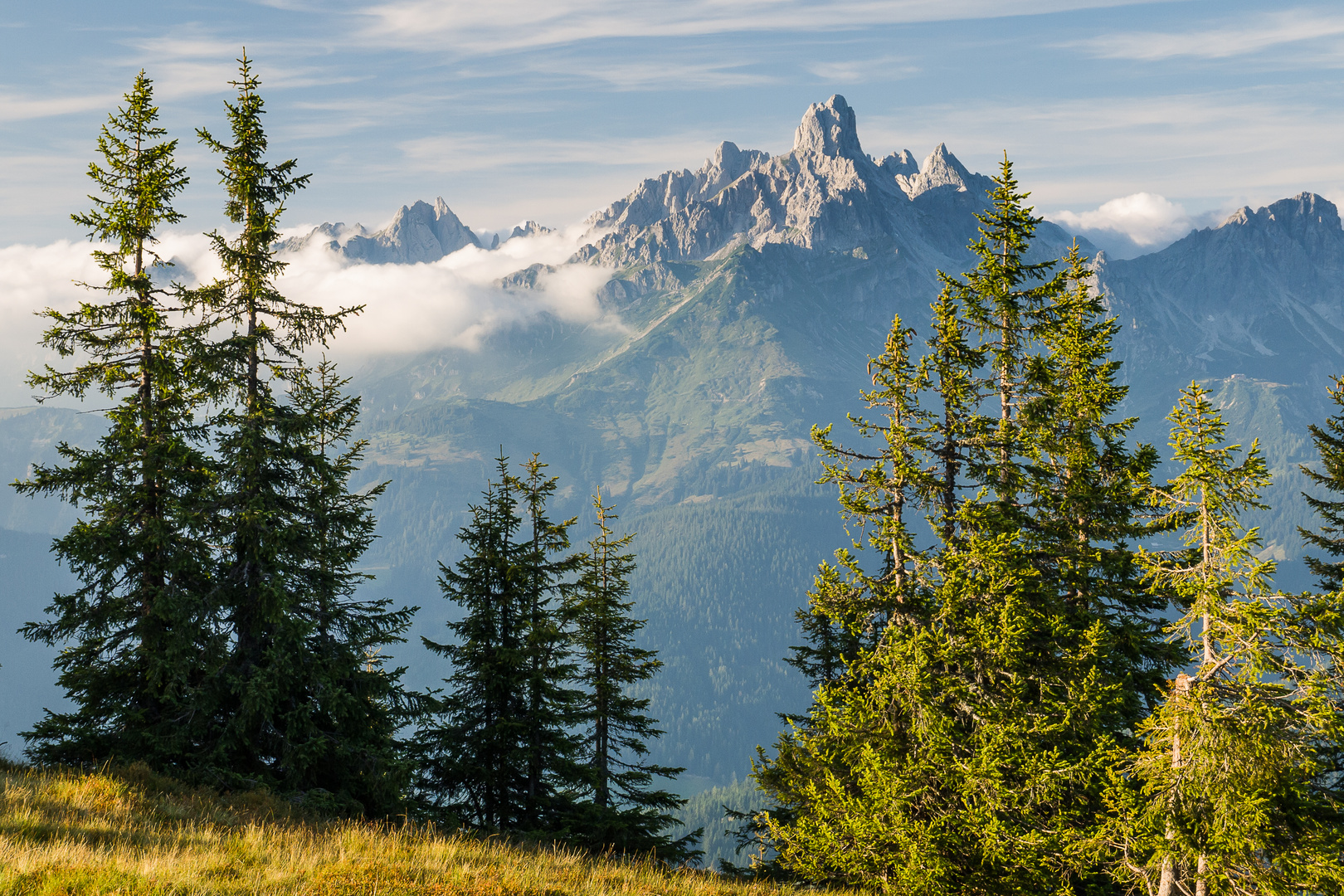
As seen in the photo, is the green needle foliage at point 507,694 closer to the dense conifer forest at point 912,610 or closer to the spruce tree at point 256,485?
the dense conifer forest at point 912,610

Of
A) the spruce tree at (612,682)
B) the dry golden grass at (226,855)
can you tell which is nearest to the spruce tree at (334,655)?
the dry golden grass at (226,855)

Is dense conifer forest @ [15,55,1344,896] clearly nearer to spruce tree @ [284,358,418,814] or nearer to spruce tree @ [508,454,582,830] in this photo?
spruce tree @ [284,358,418,814]

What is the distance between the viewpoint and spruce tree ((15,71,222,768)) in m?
16.7

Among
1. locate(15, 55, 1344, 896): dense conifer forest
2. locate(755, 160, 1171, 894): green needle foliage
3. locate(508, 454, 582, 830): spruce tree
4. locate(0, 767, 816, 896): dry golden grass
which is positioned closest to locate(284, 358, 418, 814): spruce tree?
locate(15, 55, 1344, 896): dense conifer forest

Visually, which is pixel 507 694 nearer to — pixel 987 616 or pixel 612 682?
pixel 612 682

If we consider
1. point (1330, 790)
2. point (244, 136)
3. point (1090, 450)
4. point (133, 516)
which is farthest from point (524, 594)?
point (1330, 790)

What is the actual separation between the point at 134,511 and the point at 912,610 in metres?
16.8

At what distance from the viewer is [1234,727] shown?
11688mm

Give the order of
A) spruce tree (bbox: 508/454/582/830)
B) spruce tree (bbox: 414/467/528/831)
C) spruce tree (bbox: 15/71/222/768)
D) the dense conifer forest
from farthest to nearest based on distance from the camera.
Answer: spruce tree (bbox: 508/454/582/830) → spruce tree (bbox: 414/467/528/831) → spruce tree (bbox: 15/71/222/768) → the dense conifer forest

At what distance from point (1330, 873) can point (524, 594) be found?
769 inches

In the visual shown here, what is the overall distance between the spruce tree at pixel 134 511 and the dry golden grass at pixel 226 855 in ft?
7.47

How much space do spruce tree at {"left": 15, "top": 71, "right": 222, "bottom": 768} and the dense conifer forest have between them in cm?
8

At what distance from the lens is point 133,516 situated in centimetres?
1730

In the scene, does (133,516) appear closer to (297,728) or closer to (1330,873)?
(297,728)
